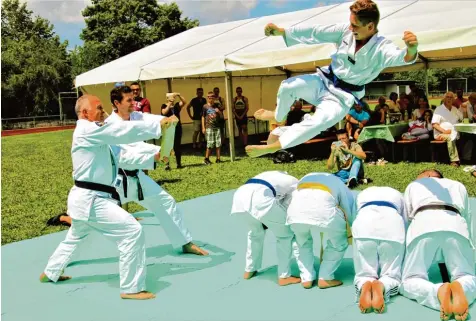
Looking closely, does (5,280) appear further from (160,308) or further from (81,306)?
(160,308)

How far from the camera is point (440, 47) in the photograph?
959 centimetres

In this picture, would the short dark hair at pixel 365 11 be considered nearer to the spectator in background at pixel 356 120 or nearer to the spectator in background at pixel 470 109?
the spectator in background at pixel 356 120

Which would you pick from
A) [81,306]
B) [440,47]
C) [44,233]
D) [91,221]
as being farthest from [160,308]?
[440,47]

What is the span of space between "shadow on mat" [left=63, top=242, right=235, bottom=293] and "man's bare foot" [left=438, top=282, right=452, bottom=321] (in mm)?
2189

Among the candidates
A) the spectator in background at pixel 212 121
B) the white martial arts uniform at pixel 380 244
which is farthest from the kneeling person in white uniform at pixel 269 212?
the spectator in background at pixel 212 121

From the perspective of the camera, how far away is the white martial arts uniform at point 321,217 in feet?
13.1

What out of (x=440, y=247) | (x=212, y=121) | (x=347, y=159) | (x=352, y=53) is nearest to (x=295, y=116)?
(x=212, y=121)

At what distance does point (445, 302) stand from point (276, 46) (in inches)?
371

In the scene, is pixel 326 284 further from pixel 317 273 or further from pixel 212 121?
pixel 212 121

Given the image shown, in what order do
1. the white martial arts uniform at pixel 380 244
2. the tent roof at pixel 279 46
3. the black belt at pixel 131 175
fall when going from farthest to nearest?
the tent roof at pixel 279 46 < the black belt at pixel 131 175 < the white martial arts uniform at pixel 380 244

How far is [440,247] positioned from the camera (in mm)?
3766

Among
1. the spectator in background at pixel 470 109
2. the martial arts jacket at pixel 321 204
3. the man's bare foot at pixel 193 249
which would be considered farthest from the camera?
the spectator in background at pixel 470 109

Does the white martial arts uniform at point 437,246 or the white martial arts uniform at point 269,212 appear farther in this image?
the white martial arts uniform at point 269,212

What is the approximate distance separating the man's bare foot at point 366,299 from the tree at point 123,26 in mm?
42874
